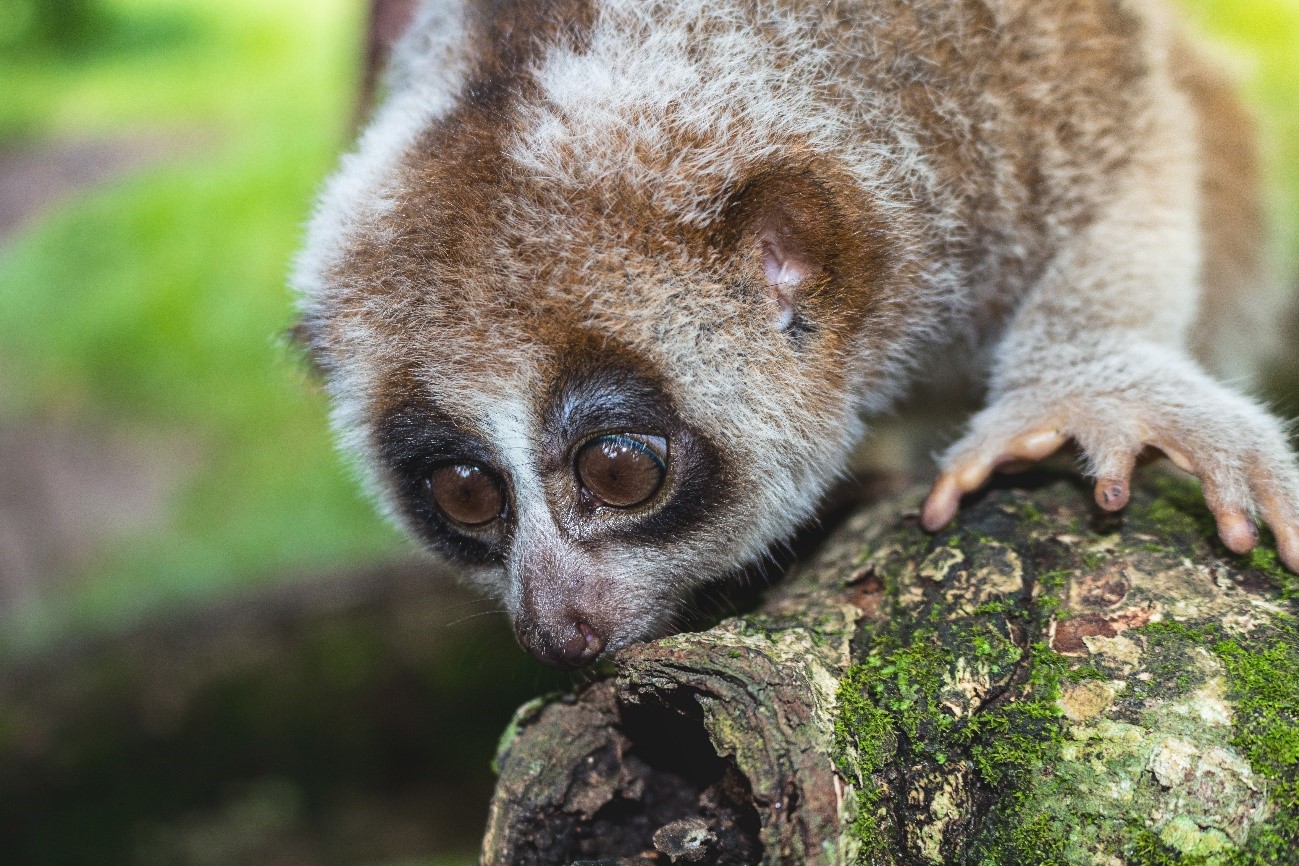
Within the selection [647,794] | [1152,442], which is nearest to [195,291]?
[647,794]

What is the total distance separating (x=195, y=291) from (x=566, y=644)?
6748 mm

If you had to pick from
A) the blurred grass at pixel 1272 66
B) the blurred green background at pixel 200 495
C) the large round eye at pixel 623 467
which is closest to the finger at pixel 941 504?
the large round eye at pixel 623 467

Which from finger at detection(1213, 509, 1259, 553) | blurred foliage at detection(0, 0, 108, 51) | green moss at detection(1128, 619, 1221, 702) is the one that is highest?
blurred foliage at detection(0, 0, 108, 51)

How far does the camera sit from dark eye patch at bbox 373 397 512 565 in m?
2.54

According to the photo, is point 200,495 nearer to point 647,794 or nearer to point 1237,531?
point 647,794

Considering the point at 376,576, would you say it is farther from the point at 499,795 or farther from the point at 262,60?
the point at 262,60

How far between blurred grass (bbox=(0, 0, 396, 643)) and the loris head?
180 inches

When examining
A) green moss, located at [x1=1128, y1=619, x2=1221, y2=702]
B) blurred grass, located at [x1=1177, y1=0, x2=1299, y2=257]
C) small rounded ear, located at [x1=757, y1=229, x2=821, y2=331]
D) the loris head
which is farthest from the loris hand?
blurred grass, located at [x1=1177, y1=0, x2=1299, y2=257]

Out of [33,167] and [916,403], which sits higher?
[33,167]

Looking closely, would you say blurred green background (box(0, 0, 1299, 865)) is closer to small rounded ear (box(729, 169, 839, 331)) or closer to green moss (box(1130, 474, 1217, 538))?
small rounded ear (box(729, 169, 839, 331))

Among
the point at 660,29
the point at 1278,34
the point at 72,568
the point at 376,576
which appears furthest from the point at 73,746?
the point at 1278,34

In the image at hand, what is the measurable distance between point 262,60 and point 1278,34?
26.0 feet

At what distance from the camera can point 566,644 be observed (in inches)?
98.0

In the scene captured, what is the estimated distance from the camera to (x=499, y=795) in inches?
84.1
